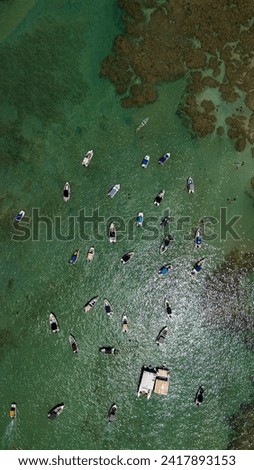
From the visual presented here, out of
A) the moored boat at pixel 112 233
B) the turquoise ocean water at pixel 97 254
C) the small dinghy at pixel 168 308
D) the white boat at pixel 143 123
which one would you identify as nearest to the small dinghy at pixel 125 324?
the turquoise ocean water at pixel 97 254

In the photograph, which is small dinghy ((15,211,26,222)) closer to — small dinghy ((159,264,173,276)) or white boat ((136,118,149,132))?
white boat ((136,118,149,132))

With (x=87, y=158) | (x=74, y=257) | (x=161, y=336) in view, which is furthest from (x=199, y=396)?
(x=87, y=158)

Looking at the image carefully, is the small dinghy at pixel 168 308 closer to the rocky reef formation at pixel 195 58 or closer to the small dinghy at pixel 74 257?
the small dinghy at pixel 74 257

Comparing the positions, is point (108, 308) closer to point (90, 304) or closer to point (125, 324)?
point (90, 304)

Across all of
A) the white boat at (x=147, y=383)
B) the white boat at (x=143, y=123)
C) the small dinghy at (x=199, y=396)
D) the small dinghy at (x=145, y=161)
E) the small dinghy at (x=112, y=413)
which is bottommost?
the small dinghy at (x=112, y=413)

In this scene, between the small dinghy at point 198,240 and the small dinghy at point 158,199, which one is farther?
the small dinghy at point 198,240

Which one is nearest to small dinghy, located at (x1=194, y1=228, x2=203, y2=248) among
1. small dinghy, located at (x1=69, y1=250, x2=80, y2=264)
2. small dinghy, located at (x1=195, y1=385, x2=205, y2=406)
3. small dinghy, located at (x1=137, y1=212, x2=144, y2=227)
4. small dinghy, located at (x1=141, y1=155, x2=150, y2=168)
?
small dinghy, located at (x1=137, y1=212, x2=144, y2=227)

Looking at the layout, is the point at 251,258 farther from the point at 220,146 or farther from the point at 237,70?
the point at 237,70
